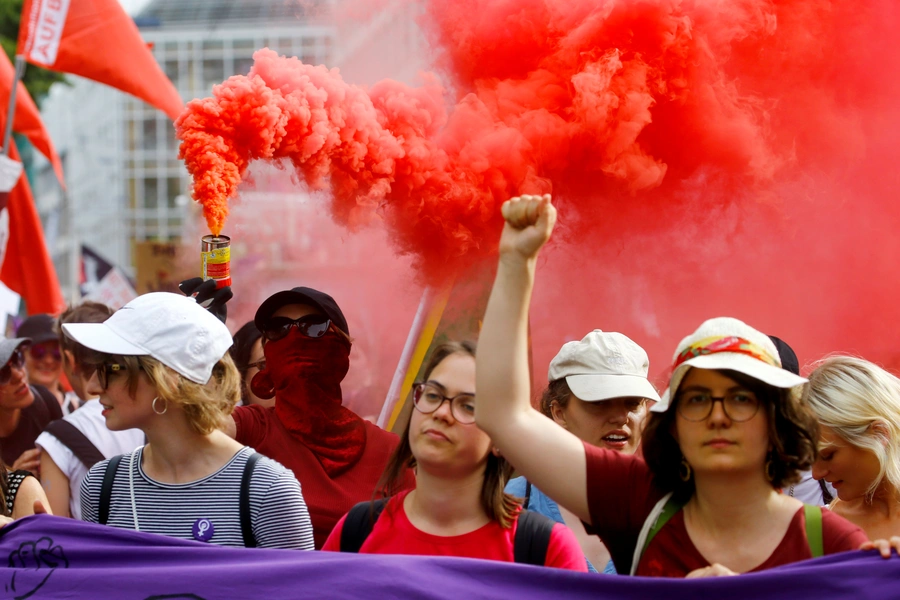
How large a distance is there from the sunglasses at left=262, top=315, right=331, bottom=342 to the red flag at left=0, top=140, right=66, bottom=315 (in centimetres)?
627

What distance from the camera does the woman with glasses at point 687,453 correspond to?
7.79 feet

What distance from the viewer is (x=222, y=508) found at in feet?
9.90

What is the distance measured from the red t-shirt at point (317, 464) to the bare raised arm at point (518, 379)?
3.95ft

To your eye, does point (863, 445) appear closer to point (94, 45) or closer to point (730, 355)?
point (730, 355)

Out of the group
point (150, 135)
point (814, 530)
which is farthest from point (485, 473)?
point (150, 135)

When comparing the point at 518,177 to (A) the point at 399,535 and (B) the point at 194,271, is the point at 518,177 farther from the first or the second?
(B) the point at 194,271

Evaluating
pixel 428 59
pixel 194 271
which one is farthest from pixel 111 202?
pixel 428 59

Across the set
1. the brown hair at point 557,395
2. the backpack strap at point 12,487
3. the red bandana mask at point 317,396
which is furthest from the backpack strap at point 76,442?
the brown hair at point 557,395

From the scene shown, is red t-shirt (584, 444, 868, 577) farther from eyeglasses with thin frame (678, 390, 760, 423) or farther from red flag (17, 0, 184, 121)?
red flag (17, 0, 184, 121)

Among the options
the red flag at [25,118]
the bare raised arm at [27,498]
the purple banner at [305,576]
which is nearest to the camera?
the purple banner at [305,576]

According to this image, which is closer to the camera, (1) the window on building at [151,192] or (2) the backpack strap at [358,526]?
(2) the backpack strap at [358,526]

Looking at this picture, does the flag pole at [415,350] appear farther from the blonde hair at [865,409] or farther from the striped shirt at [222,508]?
the blonde hair at [865,409]

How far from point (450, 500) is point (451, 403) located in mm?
255

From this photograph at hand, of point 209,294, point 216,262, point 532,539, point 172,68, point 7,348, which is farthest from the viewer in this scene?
point 172,68
